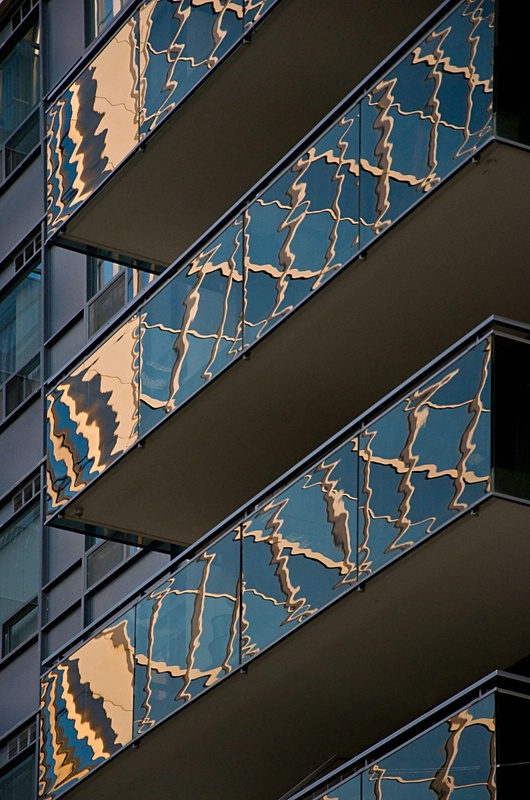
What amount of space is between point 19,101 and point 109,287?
446 cm

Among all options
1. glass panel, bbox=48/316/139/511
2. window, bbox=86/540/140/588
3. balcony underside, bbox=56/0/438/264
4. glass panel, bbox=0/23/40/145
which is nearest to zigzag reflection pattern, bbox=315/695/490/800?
glass panel, bbox=48/316/139/511

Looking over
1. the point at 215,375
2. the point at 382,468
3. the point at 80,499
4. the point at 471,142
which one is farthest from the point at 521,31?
the point at 80,499

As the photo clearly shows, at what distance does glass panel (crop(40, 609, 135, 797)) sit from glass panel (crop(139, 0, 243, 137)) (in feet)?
13.8

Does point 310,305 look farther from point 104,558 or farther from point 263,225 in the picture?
point 104,558

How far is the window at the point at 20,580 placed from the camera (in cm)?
2219

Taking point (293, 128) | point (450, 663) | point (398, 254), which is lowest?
point (450, 663)

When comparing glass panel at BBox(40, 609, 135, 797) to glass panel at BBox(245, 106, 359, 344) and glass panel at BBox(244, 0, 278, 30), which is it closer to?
glass panel at BBox(245, 106, 359, 344)

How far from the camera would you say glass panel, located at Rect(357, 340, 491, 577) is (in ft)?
38.7

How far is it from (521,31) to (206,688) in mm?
5233

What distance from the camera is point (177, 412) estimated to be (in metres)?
15.5

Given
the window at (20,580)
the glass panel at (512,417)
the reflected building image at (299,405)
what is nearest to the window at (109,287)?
the reflected building image at (299,405)

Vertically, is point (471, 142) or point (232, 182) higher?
point (232, 182)

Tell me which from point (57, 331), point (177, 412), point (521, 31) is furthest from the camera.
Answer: point (57, 331)

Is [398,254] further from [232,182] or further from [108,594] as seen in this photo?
[108,594]
